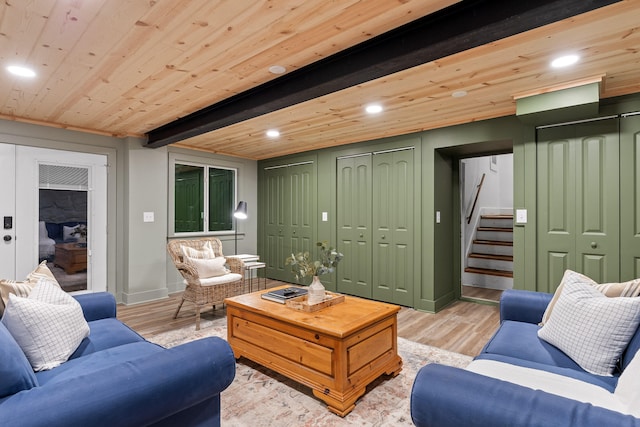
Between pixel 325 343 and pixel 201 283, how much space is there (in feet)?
6.39

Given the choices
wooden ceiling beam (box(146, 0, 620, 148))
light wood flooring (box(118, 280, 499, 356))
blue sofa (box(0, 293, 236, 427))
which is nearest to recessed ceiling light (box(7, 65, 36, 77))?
wooden ceiling beam (box(146, 0, 620, 148))

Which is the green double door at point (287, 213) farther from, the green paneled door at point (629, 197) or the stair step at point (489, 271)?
the green paneled door at point (629, 197)

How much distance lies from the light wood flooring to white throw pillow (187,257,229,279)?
0.50m

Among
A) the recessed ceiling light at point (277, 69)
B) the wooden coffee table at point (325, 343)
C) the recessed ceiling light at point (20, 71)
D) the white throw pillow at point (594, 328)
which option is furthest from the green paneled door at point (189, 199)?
the white throw pillow at point (594, 328)

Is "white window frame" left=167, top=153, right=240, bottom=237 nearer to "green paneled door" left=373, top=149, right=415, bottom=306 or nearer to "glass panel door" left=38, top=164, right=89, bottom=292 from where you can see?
"glass panel door" left=38, top=164, right=89, bottom=292

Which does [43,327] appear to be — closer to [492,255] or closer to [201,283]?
[201,283]

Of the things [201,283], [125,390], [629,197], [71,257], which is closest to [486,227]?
[629,197]

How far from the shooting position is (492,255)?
5.53 m

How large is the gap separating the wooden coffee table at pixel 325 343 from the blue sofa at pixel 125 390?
31.8 inches

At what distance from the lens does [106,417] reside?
109cm

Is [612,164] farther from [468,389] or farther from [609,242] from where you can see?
[468,389]

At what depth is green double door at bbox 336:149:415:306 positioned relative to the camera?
4.36m

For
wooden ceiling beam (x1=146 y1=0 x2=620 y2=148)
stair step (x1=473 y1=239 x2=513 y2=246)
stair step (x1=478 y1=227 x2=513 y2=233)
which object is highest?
wooden ceiling beam (x1=146 y1=0 x2=620 y2=148)

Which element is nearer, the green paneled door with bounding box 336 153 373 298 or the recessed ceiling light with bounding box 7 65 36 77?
the recessed ceiling light with bounding box 7 65 36 77
